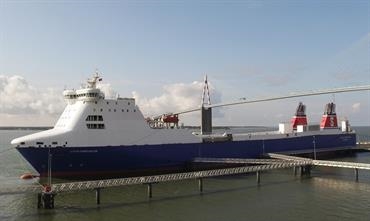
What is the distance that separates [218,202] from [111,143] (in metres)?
11.6

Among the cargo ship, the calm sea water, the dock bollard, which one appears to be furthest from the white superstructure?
the dock bollard

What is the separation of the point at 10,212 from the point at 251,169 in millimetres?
17799

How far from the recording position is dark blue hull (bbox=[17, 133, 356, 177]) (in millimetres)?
30375

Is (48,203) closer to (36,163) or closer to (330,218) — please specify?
(36,163)

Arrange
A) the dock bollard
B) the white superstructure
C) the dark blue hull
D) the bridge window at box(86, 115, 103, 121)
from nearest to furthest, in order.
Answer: the dock bollard < the dark blue hull < the white superstructure < the bridge window at box(86, 115, 103, 121)

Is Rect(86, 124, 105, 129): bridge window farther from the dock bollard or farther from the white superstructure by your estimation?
the dock bollard

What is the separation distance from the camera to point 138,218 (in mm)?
21500

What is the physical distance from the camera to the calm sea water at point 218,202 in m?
21.9

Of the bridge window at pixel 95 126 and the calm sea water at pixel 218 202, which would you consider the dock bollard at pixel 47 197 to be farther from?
the bridge window at pixel 95 126

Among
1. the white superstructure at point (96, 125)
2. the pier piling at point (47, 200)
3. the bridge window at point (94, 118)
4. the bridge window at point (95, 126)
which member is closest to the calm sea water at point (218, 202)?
the pier piling at point (47, 200)

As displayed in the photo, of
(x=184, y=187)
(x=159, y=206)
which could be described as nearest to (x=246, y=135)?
(x=184, y=187)

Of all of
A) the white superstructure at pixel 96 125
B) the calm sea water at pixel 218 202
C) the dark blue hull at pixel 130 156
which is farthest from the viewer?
the white superstructure at pixel 96 125

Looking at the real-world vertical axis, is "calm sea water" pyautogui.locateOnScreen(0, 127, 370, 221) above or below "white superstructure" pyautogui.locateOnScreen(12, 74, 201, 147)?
below

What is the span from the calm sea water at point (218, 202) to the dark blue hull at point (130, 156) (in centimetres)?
365
